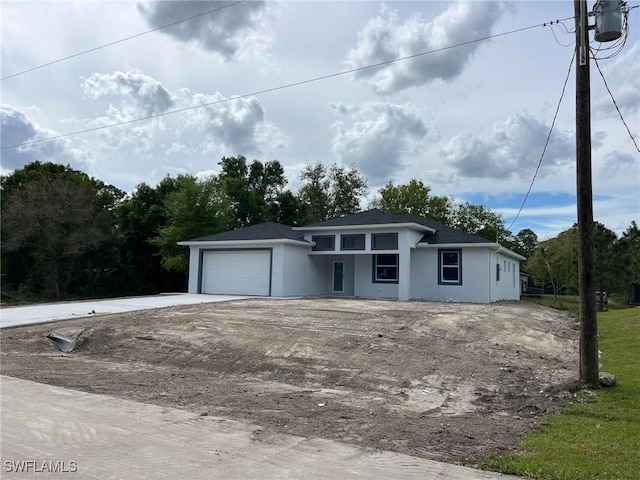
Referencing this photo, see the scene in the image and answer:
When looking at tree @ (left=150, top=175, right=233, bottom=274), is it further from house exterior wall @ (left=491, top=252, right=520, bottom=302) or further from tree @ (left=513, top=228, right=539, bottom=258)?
tree @ (left=513, top=228, right=539, bottom=258)

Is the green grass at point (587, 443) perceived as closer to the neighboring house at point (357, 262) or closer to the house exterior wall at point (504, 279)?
the neighboring house at point (357, 262)

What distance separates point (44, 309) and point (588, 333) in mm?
17392

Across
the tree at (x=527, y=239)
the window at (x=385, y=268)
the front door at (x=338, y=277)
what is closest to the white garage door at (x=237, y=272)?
the front door at (x=338, y=277)

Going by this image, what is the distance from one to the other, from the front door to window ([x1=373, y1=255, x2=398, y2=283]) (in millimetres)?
2341

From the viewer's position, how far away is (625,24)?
848 centimetres

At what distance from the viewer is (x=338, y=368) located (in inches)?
382

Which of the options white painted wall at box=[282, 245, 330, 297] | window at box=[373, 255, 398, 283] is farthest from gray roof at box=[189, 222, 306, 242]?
window at box=[373, 255, 398, 283]

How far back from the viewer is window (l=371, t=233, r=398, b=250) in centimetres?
2389

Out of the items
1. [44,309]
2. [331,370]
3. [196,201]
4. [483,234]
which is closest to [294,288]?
[44,309]

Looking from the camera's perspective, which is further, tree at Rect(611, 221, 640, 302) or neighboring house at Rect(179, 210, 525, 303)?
tree at Rect(611, 221, 640, 302)

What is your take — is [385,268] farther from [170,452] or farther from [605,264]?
[170,452]

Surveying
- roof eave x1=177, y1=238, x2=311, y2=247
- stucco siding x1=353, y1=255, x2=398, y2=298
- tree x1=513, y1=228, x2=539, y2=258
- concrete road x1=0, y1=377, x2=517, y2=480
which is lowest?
concrete road x1=0, y1=377, x2=517, y2=480

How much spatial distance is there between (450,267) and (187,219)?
18.6 metres

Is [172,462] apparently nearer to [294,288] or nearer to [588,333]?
[588,333]
